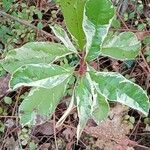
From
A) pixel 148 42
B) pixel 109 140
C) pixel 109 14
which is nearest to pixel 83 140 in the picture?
pixel 109 140

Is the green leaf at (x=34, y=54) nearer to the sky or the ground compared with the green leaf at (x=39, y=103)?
nearer to the sky

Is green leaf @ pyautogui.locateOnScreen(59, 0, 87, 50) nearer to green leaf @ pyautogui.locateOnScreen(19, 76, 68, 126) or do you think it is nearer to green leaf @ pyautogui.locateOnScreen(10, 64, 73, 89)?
green leaf @ pyautogui.locateOnScreen(10, 64, 73, 89)

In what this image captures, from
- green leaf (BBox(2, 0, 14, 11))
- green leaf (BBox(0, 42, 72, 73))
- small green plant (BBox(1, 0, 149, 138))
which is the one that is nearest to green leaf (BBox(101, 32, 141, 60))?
small green plant (BBox(1, 0, 149, 138))

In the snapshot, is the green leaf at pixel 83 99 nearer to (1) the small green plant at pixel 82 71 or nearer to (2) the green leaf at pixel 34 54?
(1) the small green plant at pixel 82 71

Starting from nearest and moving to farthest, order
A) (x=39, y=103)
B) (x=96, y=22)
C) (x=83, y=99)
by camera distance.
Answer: (x=96, y=22), (x=83, y=99), (x=39, y=103)

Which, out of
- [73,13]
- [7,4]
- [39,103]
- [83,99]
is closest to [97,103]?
[83,99]

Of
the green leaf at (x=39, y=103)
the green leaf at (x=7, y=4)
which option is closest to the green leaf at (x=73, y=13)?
the green leaf at (x=39, y=103)

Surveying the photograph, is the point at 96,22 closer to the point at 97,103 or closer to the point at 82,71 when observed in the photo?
the point at 82,71
